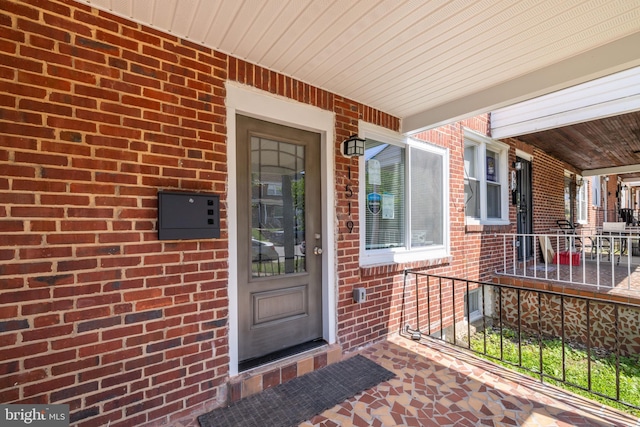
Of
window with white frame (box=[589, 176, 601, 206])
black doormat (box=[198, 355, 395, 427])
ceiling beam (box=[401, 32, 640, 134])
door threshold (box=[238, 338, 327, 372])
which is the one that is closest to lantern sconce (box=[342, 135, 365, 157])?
ceiling beam (box=[401, 32, 640, 134])

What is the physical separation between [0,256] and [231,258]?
4.00 feet

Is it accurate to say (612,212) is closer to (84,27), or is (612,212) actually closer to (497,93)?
(497,93)

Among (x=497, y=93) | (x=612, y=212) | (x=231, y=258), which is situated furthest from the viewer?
(x=612, y=212)

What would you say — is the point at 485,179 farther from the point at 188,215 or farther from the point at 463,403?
the point at 188,215

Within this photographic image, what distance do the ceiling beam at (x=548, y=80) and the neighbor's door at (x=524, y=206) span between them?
3.78 m

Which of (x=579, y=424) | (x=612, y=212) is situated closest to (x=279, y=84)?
(x=579, y=424)

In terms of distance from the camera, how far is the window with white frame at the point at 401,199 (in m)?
3.35

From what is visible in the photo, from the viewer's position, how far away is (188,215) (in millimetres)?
1994

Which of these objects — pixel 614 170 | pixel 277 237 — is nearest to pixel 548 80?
pixel 277 237

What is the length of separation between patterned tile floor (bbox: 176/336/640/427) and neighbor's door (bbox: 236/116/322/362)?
77cm

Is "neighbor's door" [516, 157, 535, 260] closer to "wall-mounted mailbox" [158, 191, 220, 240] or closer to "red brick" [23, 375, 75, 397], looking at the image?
"wall-mounted mailbox" [158, 191, 220, 240]

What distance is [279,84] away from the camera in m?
2.53

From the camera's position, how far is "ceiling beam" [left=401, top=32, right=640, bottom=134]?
2016 millimetres

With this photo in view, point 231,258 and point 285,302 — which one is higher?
point 231,258
